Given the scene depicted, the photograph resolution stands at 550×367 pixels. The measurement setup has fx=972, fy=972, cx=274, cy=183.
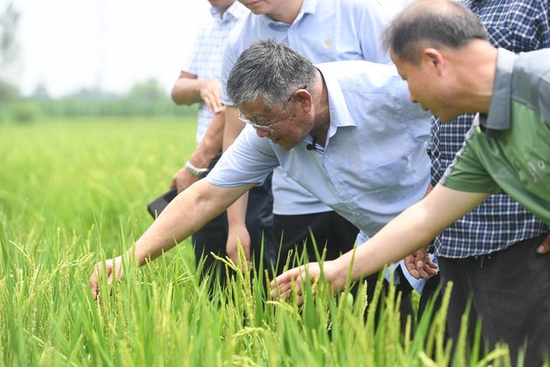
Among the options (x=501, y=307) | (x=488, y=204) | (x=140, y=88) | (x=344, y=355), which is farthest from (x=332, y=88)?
(x=140, y=88)

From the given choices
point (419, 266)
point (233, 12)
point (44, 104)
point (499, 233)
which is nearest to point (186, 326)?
point (499, 233)

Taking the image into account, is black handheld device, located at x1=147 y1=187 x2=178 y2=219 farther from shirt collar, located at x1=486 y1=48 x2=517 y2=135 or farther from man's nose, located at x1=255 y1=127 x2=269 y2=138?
shirt collar, located at x1=486 y1=48 x2=517 y2=135

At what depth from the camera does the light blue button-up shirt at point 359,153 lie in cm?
273

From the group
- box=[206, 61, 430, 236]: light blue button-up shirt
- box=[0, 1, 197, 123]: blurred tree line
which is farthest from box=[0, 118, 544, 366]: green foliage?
box=[0, 1, 197, 123]: blurred tree line

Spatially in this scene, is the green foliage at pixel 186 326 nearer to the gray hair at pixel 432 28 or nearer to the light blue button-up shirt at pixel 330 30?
the gray hair at pixel 432 28

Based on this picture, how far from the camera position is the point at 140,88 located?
84.2 meters

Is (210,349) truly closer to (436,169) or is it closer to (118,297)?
(118,297)

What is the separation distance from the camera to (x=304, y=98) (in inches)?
103

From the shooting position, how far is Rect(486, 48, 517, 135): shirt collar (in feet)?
6.28

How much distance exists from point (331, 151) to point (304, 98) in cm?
23

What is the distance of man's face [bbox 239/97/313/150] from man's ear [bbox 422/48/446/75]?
0.71m

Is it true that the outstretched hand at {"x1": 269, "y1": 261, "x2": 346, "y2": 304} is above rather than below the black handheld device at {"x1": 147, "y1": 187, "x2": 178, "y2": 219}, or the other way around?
above

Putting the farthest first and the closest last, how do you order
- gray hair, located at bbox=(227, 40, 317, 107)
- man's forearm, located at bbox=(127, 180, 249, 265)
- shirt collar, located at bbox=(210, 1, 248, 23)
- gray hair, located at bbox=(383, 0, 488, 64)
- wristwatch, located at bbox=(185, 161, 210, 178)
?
1. shirt collar, located at bbox=(210, 1, 248, 23)
2. wristwatch, located at bbox=(185, 161, 210, 178)
3. man's forearm, located at bbox=(127, 180, 249, 265)
4. gray hair, located at bbox=(227, 40, 317, 107)
5. gray hair, located at bbox=(383, 0, 488, 64)

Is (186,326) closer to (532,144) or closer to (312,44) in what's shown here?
(532,144)
